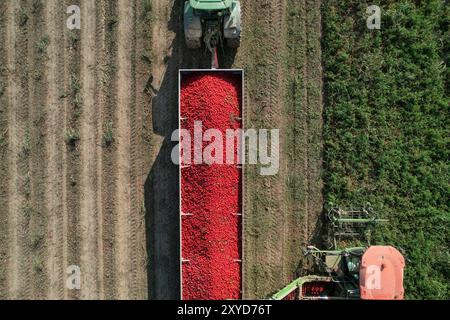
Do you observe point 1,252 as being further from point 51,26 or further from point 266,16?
point 266,16

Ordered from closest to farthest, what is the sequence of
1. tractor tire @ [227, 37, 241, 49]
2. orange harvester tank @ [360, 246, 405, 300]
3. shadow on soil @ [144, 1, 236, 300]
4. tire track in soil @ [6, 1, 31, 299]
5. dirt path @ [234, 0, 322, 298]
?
1. orange harvester tank @ [360, 246, 405, 300]
2. tractor tire @ [227, 37, 241, 49]
3. dirt path @ [234, 0, 322, 298]
4. shadow on soil @ [144, 1, 236, 300]
5. tire track in soil @ [6, 1, 31, 299]

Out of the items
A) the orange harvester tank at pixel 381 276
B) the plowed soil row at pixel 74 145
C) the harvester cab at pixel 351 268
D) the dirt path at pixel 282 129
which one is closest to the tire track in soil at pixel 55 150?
the plowed soil row at pixel 74 145

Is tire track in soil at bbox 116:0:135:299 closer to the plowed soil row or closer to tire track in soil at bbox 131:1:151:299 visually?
the plowed soil row

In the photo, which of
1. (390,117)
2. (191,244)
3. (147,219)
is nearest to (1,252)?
(147,219)

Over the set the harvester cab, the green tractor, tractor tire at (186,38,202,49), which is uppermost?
the green tractor

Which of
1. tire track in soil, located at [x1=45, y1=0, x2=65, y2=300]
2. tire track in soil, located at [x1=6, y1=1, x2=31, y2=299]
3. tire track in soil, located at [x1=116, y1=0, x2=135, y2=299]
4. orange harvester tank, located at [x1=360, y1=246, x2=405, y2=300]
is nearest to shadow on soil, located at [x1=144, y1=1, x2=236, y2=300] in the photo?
tire track in soil, located at [x1=116, y1=0, x2=135, y2=299]

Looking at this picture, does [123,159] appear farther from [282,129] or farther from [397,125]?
[397,125]

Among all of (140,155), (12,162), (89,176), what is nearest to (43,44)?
(12,162)
